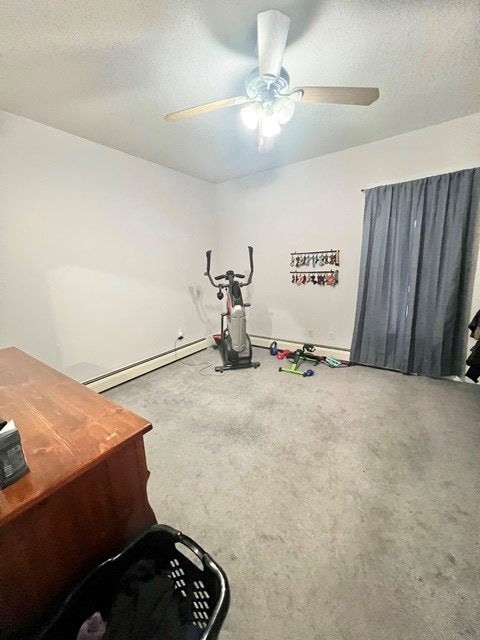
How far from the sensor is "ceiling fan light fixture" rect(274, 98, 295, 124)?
158 centimetres

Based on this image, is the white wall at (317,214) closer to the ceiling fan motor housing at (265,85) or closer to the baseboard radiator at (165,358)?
the baseboard radiator at (165,358)

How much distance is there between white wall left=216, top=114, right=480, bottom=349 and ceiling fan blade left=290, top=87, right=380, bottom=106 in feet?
5.41

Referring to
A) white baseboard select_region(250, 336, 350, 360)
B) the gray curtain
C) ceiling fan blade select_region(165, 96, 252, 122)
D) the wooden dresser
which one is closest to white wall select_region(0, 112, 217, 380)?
white baseboard select_region(250, 336, 350, 360)

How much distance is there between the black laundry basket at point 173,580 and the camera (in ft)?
2.30

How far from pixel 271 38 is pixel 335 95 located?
0.44m

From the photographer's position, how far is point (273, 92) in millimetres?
1556

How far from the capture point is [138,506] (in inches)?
36.7

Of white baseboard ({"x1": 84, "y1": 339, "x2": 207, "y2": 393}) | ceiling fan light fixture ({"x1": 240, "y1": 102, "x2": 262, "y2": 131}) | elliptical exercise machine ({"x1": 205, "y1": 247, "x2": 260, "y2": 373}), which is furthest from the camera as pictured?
elliptical exercise machine ({"x1": 205, "y1": 247, "x2": 260, "y2": 373})

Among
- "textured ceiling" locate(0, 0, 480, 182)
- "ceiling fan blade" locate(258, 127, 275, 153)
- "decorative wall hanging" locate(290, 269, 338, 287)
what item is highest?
"textured ceiling" locate(0, 0, 480, 182)

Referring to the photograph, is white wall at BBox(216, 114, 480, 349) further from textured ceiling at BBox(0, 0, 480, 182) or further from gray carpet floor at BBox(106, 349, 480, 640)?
gray carpet floor at BBox(106, 349, 480, 640)

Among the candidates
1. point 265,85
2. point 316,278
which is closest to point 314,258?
point 316,278

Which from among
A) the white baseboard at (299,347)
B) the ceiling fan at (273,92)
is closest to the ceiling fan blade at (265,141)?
the ceiling fan at (273,92)

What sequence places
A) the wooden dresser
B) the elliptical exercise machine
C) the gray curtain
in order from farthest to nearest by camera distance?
1. the elliptical exercise machine
2. the gray curtain
3. the wooden dresser

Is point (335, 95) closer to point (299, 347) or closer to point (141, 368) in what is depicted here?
point (299, 347)
